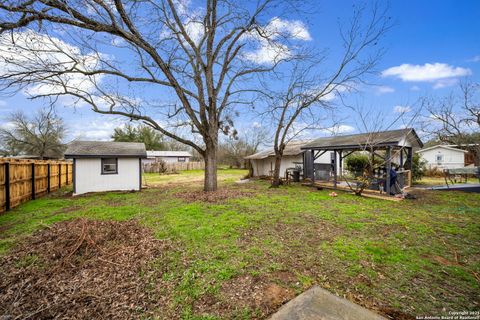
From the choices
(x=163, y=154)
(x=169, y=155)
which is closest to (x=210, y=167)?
(x=169, y=155)

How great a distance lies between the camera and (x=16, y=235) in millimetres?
4691

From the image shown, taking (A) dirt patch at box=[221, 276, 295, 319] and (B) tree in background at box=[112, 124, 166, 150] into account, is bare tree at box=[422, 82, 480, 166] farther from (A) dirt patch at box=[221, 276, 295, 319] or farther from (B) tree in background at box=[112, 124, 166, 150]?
(B) tree in background at box=[112, 124, 166, 150]

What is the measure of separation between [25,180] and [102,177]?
3.37 meters

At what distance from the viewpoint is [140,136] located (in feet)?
118

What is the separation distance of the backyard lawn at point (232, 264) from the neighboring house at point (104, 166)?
18.5 feet

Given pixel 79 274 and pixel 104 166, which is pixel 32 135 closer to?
pixel 104 166

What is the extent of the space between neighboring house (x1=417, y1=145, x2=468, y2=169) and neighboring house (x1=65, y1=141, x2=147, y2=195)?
29159 mm

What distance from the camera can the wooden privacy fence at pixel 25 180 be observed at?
679 centimetres

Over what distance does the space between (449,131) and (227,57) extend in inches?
687

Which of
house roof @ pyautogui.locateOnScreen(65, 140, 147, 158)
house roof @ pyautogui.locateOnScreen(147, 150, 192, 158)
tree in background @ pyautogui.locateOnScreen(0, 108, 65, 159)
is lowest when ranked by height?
house roof @ pyautogui.locateOnScreen(65, 140, 147, 158)

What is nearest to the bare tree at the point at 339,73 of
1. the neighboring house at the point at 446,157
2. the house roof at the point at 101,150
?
the house roof at the point at 101,150

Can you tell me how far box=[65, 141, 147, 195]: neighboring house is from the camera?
11.0 meters

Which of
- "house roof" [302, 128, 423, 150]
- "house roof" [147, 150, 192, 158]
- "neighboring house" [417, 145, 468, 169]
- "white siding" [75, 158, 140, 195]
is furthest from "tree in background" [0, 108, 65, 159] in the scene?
"neighboring house" [417, 145, 468, 169]

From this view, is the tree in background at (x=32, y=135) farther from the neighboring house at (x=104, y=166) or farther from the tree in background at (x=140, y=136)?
the neighboring house at (x=104, y=166)
